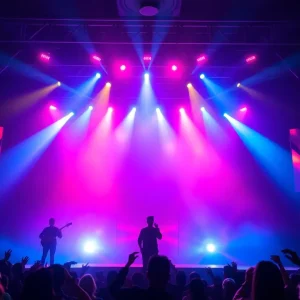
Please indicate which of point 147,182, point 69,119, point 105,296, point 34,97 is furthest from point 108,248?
point 105,296

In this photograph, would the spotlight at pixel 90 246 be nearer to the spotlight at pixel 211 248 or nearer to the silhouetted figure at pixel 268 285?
the spotlight at pixel 211 248

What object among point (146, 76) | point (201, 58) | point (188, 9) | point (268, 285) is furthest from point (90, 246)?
point (268, 285)

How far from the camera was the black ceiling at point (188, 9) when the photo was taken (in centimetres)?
724

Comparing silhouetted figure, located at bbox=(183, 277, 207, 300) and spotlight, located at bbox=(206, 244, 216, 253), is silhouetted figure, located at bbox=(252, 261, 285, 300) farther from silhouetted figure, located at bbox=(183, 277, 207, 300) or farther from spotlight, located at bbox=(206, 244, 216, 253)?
spotlight, located at bbox=(206, 244, 216, 253)

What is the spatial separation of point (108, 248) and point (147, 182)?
9.89 feet

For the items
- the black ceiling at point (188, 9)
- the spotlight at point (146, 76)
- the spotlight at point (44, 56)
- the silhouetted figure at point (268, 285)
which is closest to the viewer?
the silhouetted figure at point (268, 285)

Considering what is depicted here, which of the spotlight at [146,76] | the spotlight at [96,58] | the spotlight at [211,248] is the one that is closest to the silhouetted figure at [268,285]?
the spotlight at [96,58]

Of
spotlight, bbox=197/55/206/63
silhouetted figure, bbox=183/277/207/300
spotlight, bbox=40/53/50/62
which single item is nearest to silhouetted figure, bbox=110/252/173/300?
silhouetted figure, bbox=183/277/207/300

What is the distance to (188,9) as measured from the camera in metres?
7.53

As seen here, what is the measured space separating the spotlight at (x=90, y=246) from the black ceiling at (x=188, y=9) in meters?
8.57

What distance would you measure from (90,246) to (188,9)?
9.49 meters

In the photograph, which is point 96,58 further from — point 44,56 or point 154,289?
point 154,289

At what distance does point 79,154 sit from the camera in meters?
13.9

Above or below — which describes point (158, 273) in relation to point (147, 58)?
below
